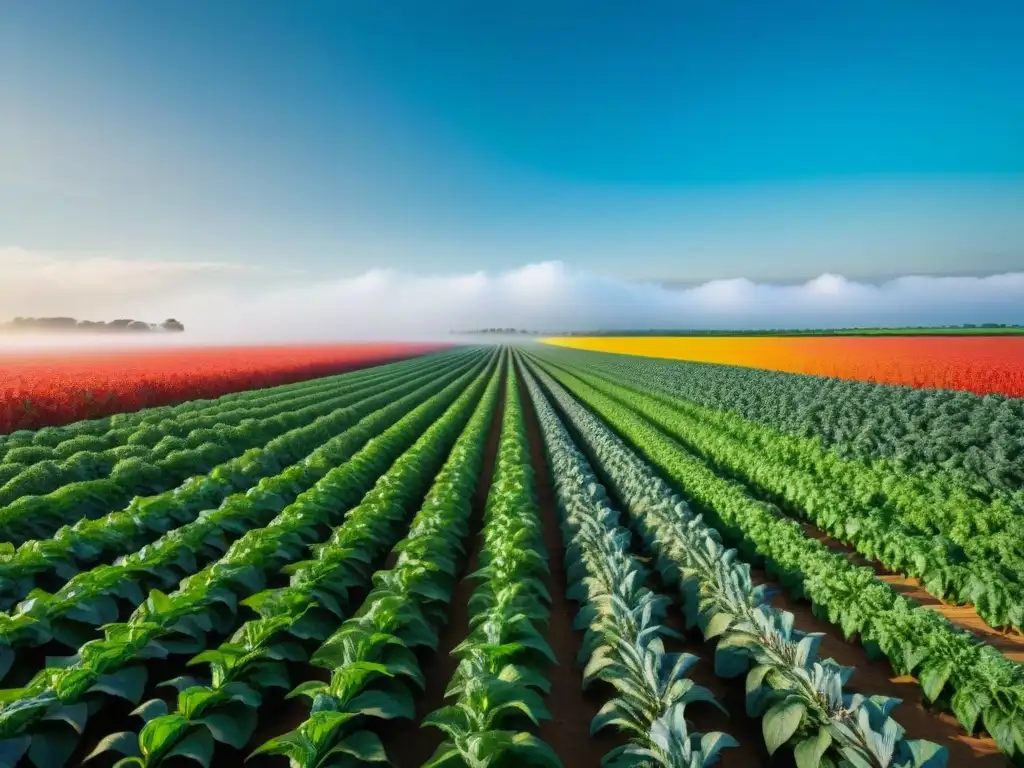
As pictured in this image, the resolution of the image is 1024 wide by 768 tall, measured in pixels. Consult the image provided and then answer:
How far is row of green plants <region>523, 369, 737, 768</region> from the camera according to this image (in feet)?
9.80

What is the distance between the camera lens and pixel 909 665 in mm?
4453

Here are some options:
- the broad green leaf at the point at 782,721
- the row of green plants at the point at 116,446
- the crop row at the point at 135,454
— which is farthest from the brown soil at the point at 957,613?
the row of green plants at the point at 116,446

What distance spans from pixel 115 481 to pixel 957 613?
13164mm

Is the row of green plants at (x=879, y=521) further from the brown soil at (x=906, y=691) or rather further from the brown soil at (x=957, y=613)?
the brown soil at (x=906, y=691)

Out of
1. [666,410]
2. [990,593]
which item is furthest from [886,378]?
[990,593]

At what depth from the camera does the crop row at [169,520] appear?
5508mm

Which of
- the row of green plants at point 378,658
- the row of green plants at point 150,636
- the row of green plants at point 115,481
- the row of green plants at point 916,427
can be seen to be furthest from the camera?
the row of green plants at point 916,427

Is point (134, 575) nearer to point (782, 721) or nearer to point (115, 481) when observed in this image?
point (115, 481)

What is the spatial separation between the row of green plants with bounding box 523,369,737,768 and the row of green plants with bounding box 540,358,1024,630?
147 inches

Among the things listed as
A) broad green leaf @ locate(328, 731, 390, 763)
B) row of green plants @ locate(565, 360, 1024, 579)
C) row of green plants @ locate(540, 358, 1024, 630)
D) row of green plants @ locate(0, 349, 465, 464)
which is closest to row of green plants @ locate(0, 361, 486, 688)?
broad green leaf @ locate(328, 731, 390, 763)

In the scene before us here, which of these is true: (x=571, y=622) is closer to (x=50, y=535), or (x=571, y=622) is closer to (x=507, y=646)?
(x=507, y=646)

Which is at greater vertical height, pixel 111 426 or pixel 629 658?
pixel 111 426

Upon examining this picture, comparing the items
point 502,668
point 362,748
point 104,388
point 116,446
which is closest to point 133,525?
point 362,748

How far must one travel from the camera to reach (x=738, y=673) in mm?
4348
